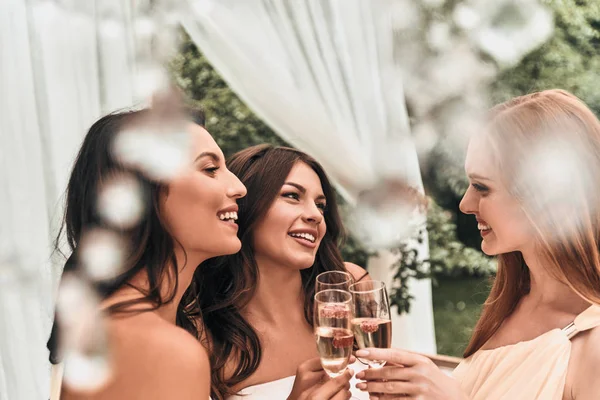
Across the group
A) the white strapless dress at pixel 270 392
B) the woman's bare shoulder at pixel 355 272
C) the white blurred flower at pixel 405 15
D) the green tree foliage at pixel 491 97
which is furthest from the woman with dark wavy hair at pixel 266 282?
the white blurred flower at pixel 405 15

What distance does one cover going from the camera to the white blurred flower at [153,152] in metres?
1.19

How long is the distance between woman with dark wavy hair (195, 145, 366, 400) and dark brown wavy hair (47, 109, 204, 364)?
1.46 ft

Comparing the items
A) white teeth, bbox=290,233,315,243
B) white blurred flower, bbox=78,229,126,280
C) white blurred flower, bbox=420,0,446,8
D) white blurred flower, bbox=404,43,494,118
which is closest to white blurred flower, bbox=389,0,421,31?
white blurred flower, bbox=420,0,446,8

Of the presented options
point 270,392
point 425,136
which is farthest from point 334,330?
point 425,136

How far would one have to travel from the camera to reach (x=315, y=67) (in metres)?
Answer: 2.94

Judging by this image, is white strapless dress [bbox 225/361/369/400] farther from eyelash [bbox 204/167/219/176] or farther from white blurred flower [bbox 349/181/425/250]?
white blurred flower [bbox 349/181/425/250]

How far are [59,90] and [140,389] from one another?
1.81 metres

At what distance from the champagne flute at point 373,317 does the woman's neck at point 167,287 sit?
329 millimetres

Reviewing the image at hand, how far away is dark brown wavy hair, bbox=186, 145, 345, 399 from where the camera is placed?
5.36 feet

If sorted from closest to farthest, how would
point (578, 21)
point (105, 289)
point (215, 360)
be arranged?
point (105, 289)
point (215, 360)
point (578, 21)

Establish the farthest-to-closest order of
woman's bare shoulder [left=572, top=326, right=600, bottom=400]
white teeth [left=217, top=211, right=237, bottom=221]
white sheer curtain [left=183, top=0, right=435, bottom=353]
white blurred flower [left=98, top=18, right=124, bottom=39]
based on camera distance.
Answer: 1. white sheer curtain [left=183, top=0, right=435, bottom=353]
2. white blurred flower [left=98, top=18, right=124, bottom=39]
3. white teeth [left=217, top=211, right=237, bottom=221]
4. woman's bare shoulder [left=572, top=326, right=600, bottom=400]

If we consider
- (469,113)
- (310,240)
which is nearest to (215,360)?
(310,240)

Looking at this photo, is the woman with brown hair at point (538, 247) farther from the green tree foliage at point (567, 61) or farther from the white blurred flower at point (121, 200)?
the green tree foliage at point (567, 61)

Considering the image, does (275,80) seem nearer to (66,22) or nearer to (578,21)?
(66,22)
